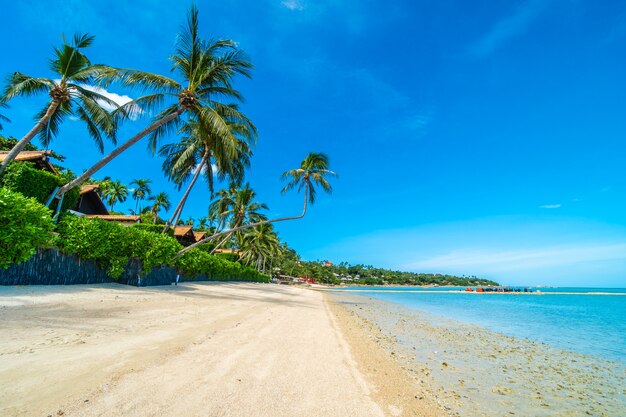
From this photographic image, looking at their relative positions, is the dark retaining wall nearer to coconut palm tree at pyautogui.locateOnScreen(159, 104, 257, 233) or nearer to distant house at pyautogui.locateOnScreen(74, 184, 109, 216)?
coconut palm tree at pyautogui.locateOnScreen(159, 104, 257, 233)

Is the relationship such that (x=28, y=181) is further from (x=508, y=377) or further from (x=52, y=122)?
(x=508, y=377)

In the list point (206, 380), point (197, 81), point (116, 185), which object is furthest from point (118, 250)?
point (116, 185)

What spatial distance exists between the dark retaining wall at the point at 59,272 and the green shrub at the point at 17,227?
23.9 inches

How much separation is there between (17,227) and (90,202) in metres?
26.8

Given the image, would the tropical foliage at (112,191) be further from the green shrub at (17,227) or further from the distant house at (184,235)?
the green shrub at (17,227)

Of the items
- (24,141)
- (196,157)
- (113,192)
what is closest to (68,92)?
(24,141)

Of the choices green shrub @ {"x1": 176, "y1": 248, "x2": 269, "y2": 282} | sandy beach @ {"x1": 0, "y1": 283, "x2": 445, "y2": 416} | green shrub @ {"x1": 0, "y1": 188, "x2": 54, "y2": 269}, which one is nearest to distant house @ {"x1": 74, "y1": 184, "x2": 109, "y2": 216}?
green shrub @ {"x1": 176, "y1": 248, "x2": 269, "y2": 282}

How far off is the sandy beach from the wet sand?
0.70 m

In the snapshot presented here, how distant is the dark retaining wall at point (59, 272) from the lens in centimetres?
874

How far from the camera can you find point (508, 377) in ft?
20.3

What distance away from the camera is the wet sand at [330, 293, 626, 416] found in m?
4.71

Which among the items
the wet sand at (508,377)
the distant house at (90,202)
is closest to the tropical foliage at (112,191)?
the distant house at (90,202)

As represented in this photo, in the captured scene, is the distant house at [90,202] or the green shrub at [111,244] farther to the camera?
the distant house at [90,202]

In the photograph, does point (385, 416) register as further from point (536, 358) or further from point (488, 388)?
point (536, 358)
